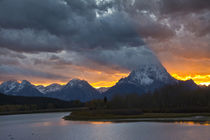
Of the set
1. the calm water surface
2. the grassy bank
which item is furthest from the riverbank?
the calm water surface

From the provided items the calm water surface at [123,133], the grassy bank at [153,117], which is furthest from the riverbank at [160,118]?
the calm water surface at [123,133]

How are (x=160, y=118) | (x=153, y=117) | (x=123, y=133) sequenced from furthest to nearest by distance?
(x=153, y=117) → (x=160, y=118) → (x=123, y=133)

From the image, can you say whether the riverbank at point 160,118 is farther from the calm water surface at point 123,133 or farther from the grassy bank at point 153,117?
the calm water surface at point 123,133

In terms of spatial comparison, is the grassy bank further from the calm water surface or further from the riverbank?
the calm water surface

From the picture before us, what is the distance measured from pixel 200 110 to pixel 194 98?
5838cm

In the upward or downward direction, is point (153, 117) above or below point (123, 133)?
above

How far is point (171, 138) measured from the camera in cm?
4075

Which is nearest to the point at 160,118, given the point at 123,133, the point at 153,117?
the point at 153,117

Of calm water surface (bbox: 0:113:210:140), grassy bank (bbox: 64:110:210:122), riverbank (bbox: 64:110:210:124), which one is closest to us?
calm water surface (bbox: 0:113:210:140)

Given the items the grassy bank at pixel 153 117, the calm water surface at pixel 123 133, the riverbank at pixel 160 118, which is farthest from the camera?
the grassy bank at pixel 153 117

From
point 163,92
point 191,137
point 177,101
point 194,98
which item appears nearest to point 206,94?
point 194,98

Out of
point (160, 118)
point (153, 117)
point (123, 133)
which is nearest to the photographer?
point (123, 133)

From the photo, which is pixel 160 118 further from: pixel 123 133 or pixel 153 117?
pixel 123 133

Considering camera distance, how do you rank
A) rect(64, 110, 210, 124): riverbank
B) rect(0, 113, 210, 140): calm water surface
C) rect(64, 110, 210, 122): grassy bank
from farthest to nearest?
rect(64, 110, 210, 122): grassy bank → rect(64, 110, 210, 124): riverbank → rect(0, 113, 210, 140): calm water surface
